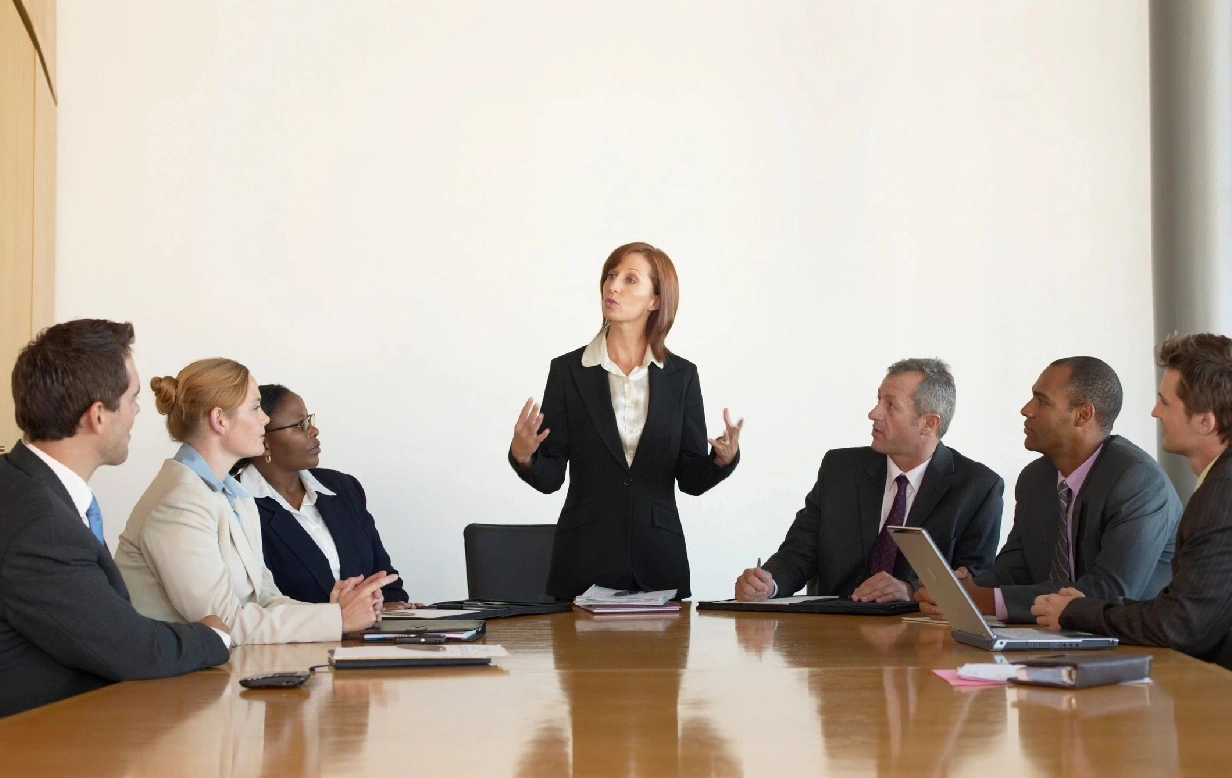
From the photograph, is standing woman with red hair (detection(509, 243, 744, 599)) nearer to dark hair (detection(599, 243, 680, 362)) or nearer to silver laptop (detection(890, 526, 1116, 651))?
dark hair (detection(599, 243, 680, 362))

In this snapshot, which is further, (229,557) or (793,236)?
(793,236)

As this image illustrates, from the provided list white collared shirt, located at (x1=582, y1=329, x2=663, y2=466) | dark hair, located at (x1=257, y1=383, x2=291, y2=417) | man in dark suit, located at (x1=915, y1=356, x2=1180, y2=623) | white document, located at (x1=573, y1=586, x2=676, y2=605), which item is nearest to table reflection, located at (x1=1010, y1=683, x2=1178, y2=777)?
man in dark suit, located at (x1=915, y1=356, x2=1180, y2=623)

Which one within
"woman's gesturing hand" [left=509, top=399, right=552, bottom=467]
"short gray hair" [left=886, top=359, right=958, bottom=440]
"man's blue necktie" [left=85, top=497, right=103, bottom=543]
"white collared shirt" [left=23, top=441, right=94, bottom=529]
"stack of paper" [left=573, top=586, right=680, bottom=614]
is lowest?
"stack of paper" [left=573, top=586, right=680, bottom=614]

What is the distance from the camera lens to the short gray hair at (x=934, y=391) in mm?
3945

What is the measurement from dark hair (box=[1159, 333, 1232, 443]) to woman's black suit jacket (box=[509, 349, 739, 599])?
4.32ft

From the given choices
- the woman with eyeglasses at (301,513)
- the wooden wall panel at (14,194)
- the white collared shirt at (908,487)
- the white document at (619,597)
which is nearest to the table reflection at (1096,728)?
the white document at (619,597)

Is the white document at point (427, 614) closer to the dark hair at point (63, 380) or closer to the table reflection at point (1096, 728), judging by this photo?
the dark hair at point (63, 380)

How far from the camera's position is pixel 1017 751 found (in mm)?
1670

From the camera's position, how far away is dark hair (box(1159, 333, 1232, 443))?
2779 mm

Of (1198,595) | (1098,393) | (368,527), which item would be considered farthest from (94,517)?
(1098,393)

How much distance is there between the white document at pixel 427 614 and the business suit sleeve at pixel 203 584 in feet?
1.33

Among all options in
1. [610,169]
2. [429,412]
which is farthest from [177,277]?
[610,169]

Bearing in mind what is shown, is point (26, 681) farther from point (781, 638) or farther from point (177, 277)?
point (177, 277)

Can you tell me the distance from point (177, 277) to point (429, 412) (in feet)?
3.86
